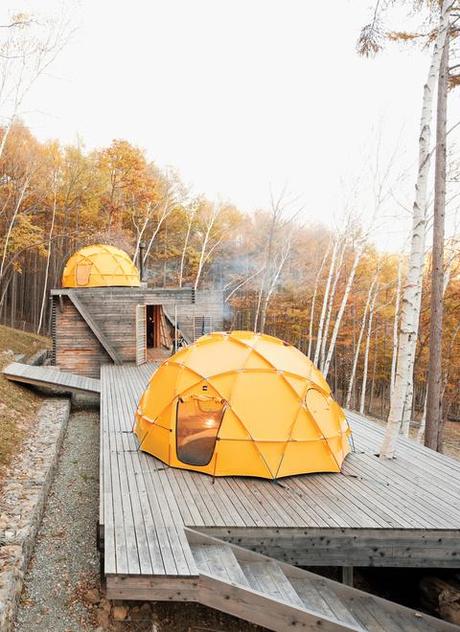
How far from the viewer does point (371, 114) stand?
1514cm

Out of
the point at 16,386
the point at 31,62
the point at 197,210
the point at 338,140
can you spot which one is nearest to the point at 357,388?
the point at 197,210

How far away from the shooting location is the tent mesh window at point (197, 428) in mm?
6027

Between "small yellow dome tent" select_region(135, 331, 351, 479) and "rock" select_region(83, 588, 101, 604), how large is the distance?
194 centimetres

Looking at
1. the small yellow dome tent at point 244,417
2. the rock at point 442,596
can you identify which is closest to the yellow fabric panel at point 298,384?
the small yellow dome tent at point 244,417

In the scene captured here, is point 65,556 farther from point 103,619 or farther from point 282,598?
point 282,598

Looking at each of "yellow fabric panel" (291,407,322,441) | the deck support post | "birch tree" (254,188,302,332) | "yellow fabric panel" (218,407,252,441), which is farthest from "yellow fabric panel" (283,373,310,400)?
"birch tree" (254,188,302,332)

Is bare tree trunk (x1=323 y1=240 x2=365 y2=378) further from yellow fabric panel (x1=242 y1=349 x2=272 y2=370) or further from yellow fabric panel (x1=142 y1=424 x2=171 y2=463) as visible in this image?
yellow fabric panel (x1=142 y1=424 x2=171 y2=463)

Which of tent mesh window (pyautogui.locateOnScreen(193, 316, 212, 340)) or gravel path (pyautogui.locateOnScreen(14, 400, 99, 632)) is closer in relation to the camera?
gravel path (pyautogui.locateOnScreen(14, 400, 99, 632))

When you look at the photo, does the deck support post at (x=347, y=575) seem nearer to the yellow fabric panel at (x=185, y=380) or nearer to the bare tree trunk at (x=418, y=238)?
the bare tree trunk at (x=418, y=238)

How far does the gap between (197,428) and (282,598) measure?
8.77 ft

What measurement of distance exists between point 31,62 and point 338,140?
11477 mm

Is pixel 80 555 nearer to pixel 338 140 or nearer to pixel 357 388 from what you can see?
pixel 338 140

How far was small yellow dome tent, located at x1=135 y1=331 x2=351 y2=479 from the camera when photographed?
233 inches

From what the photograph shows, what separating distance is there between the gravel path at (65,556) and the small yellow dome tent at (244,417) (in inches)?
55.5
